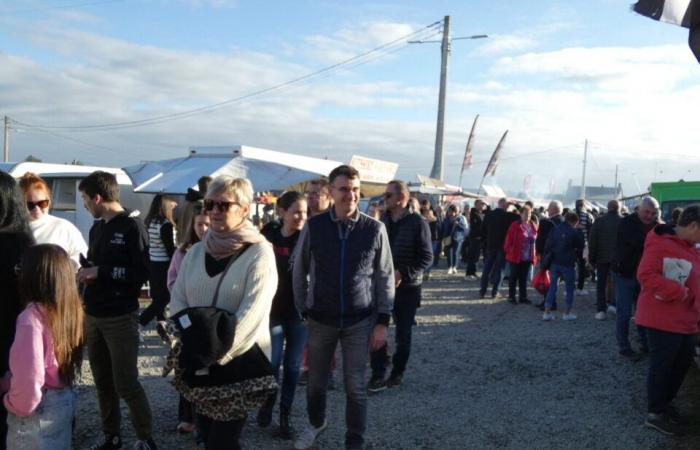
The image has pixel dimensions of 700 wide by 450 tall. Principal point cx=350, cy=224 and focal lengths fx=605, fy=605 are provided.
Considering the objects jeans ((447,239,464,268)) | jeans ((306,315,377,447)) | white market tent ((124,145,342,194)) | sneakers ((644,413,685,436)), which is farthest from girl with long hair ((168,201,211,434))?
jeans ((447,239,464,268))

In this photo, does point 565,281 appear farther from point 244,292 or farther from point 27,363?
point 27,363

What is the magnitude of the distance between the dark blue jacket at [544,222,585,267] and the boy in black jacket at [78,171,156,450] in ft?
24.3

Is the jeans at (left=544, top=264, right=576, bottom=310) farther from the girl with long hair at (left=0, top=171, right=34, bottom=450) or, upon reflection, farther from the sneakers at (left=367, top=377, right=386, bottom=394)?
the girl with long hair at (left=0, top=171, right=34, bottom=450)

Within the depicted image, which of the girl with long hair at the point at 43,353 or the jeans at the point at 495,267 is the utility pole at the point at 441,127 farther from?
the girl with long hair at the point at 43,353

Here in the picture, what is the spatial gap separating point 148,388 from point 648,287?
458cm

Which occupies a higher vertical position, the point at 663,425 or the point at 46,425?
the point at 46,425

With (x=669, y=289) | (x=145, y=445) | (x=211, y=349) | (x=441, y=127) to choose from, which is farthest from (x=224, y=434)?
(x=441, y=127)

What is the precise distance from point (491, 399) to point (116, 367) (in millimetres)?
3466

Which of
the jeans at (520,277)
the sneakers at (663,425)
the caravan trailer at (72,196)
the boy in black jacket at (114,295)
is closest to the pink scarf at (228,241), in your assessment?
the boy in black jacket at (114,295)

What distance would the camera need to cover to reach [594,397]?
229 inches

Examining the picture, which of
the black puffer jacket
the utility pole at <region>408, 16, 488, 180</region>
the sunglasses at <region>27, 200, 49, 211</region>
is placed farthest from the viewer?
the utility pole at <region>408, 16, 488, 180</region>

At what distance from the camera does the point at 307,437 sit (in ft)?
14.4

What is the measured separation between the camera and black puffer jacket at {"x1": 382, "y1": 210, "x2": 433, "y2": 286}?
571cm

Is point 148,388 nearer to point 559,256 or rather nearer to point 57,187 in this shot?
point 559,256
